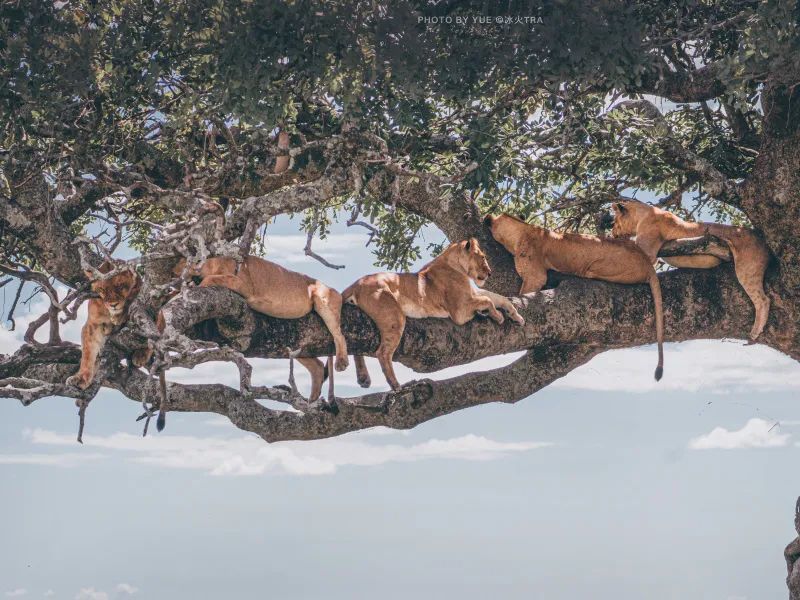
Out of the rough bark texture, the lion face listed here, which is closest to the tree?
the lion face

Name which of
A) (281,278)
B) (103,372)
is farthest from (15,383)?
(281,278)

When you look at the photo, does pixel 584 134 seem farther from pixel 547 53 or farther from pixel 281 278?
pixel 281 278

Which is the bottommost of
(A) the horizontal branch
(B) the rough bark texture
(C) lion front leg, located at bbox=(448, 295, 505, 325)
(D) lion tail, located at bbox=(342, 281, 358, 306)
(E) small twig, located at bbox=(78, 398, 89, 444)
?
(B) the rough bark texture

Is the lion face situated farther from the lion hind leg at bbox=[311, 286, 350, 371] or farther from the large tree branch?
the lion hind leg at bbox=[311, 286, 350, 371]

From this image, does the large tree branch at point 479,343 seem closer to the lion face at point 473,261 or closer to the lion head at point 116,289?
the lion face at point 473,261

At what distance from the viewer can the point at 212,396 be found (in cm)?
1009

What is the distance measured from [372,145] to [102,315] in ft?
9.23

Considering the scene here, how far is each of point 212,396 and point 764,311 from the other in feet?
17.7

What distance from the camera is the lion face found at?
9.99 metres

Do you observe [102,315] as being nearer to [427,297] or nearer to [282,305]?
[282,305]

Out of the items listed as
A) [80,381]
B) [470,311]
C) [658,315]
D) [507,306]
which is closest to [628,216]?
[658,315]

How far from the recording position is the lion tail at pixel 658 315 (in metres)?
9.95

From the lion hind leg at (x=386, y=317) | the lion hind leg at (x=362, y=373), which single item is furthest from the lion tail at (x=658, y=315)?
the lion hind leg at (x=362, y=373)

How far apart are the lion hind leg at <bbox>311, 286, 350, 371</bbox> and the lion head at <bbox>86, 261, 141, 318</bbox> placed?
1535 mm
